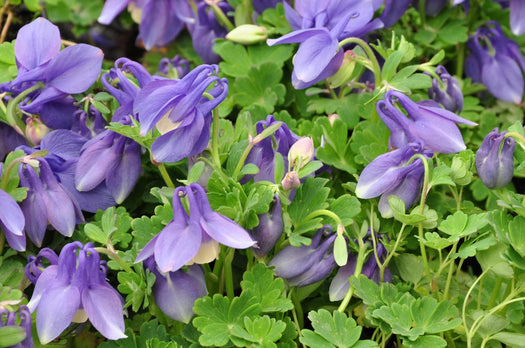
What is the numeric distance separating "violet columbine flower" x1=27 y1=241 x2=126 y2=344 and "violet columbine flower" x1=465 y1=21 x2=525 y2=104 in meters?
1.04

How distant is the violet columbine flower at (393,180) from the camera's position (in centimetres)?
107

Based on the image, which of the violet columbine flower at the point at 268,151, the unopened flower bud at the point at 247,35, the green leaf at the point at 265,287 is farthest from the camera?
the unopened flower bud at the point at 247,35

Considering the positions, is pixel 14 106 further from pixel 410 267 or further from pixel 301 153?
pixel 410 267

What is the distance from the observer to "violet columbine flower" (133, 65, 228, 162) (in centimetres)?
99

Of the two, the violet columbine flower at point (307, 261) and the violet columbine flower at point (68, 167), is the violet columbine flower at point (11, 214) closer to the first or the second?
the violet columbine flower at point (68, 167)

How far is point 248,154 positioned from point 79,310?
1.13 ft

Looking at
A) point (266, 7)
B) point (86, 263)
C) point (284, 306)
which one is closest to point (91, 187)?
point (86, 263)

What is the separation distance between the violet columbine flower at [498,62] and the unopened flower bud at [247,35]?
0.50 m

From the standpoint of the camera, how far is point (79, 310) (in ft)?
3.16

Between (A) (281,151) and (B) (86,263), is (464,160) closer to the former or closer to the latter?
(A) (281,151)

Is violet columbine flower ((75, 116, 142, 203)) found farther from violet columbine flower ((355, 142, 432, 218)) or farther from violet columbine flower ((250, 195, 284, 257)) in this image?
violet columbine flower ((355, 142, 432, 218))

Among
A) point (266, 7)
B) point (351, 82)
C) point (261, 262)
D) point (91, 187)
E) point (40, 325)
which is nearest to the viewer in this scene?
point (40, 325)

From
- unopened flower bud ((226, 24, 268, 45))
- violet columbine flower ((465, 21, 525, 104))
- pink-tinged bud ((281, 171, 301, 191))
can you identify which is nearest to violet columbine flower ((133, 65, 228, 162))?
pink-tinged bud ((281, 171, 301, 191))

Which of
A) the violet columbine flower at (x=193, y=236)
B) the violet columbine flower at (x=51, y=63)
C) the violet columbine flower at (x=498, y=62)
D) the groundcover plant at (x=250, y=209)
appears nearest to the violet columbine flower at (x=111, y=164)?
the groundcover plant at (x=250, y=209)
